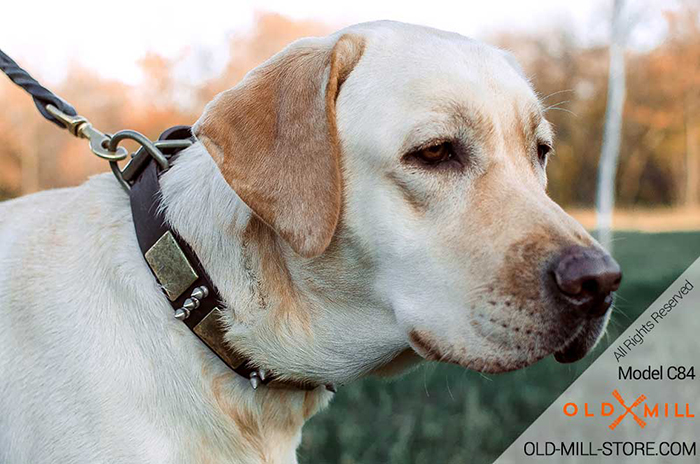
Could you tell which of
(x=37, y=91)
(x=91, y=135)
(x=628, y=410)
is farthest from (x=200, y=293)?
(x=628, y=410)

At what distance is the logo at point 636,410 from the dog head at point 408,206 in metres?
2.50

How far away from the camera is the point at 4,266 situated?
254cm

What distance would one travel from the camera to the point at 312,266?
2.36 m

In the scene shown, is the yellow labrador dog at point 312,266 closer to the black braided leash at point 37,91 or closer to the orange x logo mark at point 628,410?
the black braided leash at point 37,91

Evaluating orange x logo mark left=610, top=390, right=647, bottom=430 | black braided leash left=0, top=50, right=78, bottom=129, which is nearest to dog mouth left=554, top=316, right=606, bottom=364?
black braided leash left=0, top=50, right=78, bottom=129

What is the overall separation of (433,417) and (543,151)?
7.76 ft

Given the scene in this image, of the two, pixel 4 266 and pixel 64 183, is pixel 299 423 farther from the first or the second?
pixel 64 183

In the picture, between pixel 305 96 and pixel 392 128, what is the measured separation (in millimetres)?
277

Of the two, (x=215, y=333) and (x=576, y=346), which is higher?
(x=215, y=333)

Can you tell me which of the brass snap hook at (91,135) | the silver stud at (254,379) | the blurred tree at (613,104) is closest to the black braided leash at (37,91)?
the brass snap hook at (91,135)

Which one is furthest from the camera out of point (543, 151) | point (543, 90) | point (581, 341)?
point (543, 90)

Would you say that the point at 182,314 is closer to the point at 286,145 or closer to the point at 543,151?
the point at 286,145

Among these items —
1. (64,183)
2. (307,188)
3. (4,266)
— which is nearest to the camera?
(307,188)

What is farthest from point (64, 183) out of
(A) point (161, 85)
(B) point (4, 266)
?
(B) point (4, 266)
